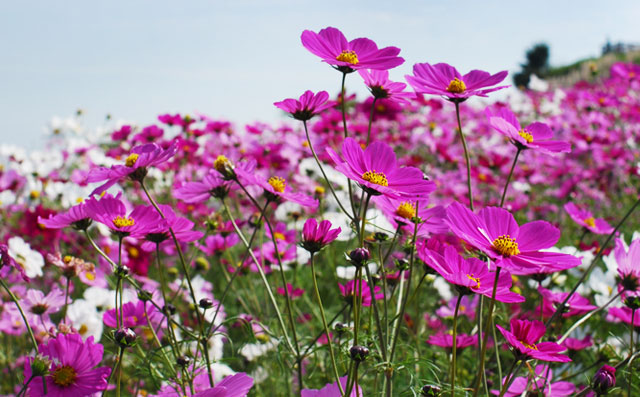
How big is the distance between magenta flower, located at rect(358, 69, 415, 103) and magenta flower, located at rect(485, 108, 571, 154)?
0.12m

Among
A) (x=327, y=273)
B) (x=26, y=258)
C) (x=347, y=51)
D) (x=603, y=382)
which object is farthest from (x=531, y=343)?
(x=327, y=273)

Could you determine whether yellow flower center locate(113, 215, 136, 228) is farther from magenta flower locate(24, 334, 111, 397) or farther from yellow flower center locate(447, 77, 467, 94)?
yellow flower center locate(447, 77, 467, 94)

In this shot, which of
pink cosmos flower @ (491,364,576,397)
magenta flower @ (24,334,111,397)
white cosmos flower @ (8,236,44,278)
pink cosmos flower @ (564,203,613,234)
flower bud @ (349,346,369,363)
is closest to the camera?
flower bud @ (349,346,369,363)

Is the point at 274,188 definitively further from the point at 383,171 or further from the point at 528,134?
the point at 528,134

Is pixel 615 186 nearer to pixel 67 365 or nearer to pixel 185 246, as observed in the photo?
pixel 185 246

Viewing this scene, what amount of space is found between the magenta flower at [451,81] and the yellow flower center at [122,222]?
41 centimetres

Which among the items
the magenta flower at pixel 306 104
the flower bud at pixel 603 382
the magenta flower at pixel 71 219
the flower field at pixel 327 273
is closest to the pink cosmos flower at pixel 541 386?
the flower field at pixel 327 273

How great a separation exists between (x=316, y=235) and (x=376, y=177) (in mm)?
102

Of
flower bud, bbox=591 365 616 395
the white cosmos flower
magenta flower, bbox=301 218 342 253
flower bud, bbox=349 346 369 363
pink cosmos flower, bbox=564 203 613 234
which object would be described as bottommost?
pink cosmos flower, bbox=564 203 613 234

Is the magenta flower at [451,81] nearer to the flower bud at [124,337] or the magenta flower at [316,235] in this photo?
the magenta flower at [316,235]

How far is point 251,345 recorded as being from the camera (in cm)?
131

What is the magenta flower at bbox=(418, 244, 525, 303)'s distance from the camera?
57 cm

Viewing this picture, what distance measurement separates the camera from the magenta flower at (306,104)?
Result: 0.72 meters

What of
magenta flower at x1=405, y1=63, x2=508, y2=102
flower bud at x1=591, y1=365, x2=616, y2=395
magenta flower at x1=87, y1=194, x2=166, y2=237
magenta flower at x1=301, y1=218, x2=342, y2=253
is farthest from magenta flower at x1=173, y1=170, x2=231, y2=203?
flower bud at x1=591, y1=365, x2=616, y2=395
